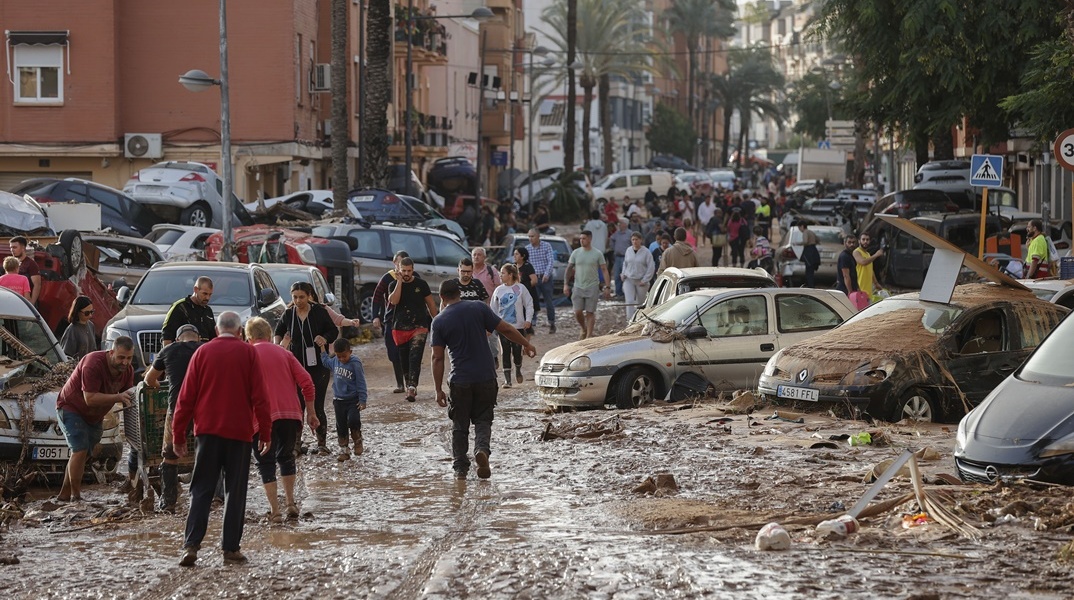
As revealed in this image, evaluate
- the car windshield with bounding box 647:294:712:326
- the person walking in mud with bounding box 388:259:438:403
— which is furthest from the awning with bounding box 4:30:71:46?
the car windshield with bounding box 647:294:712:326

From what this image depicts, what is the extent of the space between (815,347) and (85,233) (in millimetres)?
13862

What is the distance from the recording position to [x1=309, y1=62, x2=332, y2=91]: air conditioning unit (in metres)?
45.1

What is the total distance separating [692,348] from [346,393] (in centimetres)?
453

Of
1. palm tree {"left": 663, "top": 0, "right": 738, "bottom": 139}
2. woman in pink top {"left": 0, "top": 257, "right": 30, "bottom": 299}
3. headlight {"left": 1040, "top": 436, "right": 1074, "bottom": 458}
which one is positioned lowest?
headlight {"left": 1040, "top": 436, "right": 1074, "bottom": 458}

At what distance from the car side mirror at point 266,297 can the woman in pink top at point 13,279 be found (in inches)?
105

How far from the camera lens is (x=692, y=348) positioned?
56.0ft

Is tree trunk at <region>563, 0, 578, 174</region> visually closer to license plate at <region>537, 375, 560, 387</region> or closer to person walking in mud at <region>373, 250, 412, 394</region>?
person walking in mud at <region>373, 250, 412, 394</region>

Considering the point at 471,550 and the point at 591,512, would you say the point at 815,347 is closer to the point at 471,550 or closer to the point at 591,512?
the point at 591,512

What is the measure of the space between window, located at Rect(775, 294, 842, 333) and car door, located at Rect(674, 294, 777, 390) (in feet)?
0.51

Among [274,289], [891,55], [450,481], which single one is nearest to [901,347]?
[450,481]

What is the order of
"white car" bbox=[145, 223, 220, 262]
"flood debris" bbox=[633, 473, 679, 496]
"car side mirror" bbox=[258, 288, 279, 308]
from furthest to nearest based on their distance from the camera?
"white car" bbox=[145, 223, 220, 262] → "car side mirror" bbox=[258, 288, 279, 308] → "flood debris" bbox=[633, 473, 679, 496]

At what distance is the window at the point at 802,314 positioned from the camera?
57.4ft

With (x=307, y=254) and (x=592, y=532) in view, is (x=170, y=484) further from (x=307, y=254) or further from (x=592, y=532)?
(x=307, y=254)

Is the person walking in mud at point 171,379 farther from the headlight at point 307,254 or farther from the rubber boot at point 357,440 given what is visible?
the headlight at point 307,254
